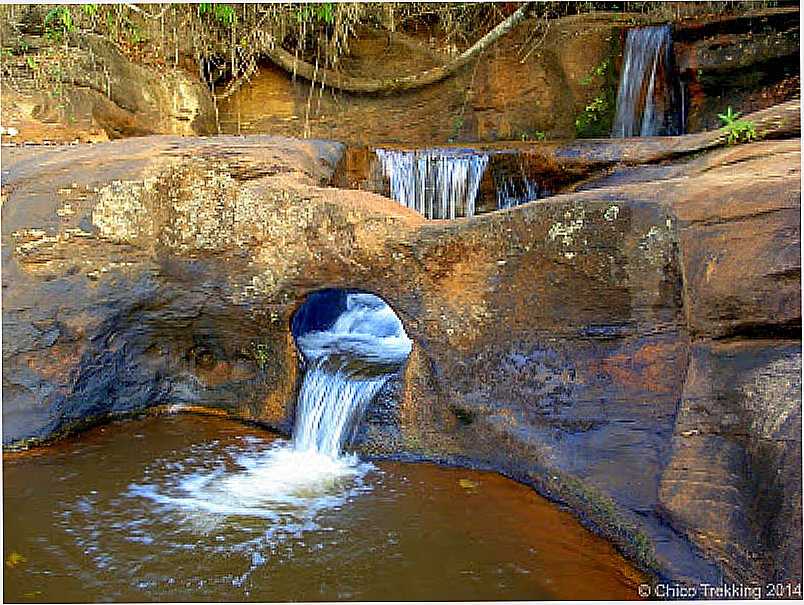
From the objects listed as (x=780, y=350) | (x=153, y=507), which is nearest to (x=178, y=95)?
(x=153, y=507)

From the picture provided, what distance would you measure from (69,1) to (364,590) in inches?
331

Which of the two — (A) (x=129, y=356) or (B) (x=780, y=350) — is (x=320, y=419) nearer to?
(A) (x=129, y=356)

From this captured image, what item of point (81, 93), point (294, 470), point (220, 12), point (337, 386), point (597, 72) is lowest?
point (294, 470)

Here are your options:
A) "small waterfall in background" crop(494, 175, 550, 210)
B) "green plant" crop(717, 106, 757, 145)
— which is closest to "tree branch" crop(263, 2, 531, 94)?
"small waterfall in background" crop(494, 175, 550, 210)

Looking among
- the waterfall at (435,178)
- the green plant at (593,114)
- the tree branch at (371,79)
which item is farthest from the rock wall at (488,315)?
the tree branch at (371,79)

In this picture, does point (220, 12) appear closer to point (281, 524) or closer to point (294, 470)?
point (294, 470)

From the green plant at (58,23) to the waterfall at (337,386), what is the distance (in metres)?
5.24

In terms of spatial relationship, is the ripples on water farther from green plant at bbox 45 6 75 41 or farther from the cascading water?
green plant at bbox 45 6 75 41

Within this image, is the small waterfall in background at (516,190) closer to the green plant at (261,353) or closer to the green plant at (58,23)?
the green plant at (261,353)

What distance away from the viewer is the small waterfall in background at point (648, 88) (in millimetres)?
9594

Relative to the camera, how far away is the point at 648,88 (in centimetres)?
984

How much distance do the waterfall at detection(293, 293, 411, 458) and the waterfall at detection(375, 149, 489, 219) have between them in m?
2.15

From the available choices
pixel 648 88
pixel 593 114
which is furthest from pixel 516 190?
pixel 593 114

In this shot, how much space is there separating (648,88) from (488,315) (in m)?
6.37
